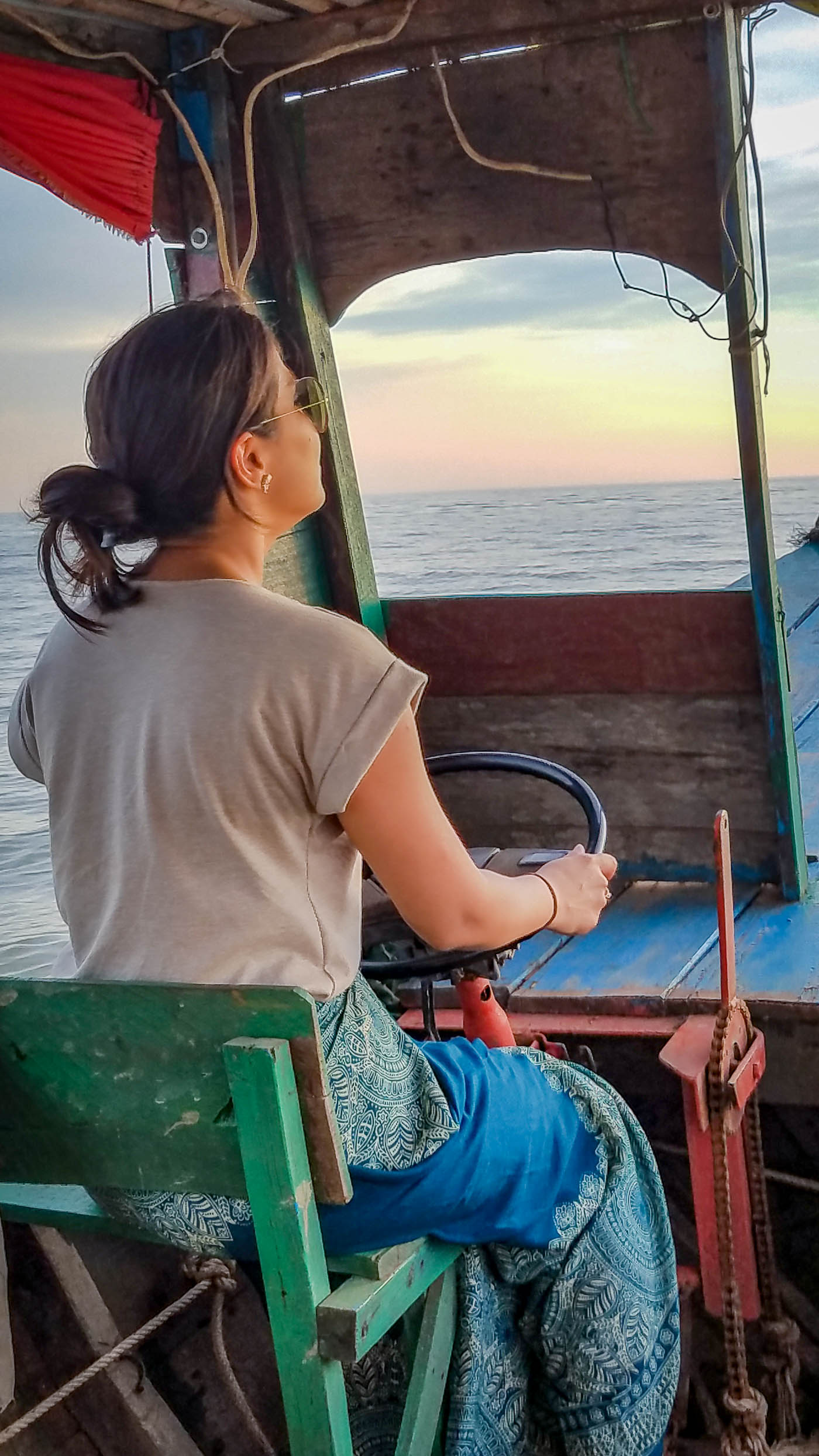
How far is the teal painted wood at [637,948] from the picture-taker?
3.04 m

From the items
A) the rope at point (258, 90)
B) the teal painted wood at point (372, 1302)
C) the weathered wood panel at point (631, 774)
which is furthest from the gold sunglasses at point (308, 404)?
the weathered wood panel at point (631, 774)

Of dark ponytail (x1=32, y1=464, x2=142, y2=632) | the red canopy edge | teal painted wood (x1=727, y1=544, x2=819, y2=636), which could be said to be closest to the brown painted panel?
the red canopy edge

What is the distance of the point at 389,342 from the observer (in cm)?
398

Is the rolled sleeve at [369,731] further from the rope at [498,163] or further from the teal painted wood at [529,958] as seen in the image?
the rope at [498,163]

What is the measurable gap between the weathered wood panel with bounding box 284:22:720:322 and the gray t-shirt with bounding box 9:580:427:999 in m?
1.86

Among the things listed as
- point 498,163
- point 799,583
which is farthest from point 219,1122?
point 799,583

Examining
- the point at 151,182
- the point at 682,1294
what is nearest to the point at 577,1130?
the point at 682,1294

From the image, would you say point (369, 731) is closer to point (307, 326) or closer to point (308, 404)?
point (308, 404)

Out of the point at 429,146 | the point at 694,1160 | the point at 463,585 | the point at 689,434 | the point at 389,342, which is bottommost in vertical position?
the point at 694,1160

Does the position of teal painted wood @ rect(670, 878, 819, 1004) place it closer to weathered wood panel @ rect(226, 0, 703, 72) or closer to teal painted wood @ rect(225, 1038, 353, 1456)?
teal painted wood @ rect(225, 1038, 353, 1456)

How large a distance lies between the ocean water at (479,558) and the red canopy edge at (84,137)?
27.6 inches

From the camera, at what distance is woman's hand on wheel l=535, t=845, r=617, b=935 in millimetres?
1983

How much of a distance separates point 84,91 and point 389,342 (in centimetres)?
127

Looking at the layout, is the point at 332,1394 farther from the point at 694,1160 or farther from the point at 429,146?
the point at 429,146
